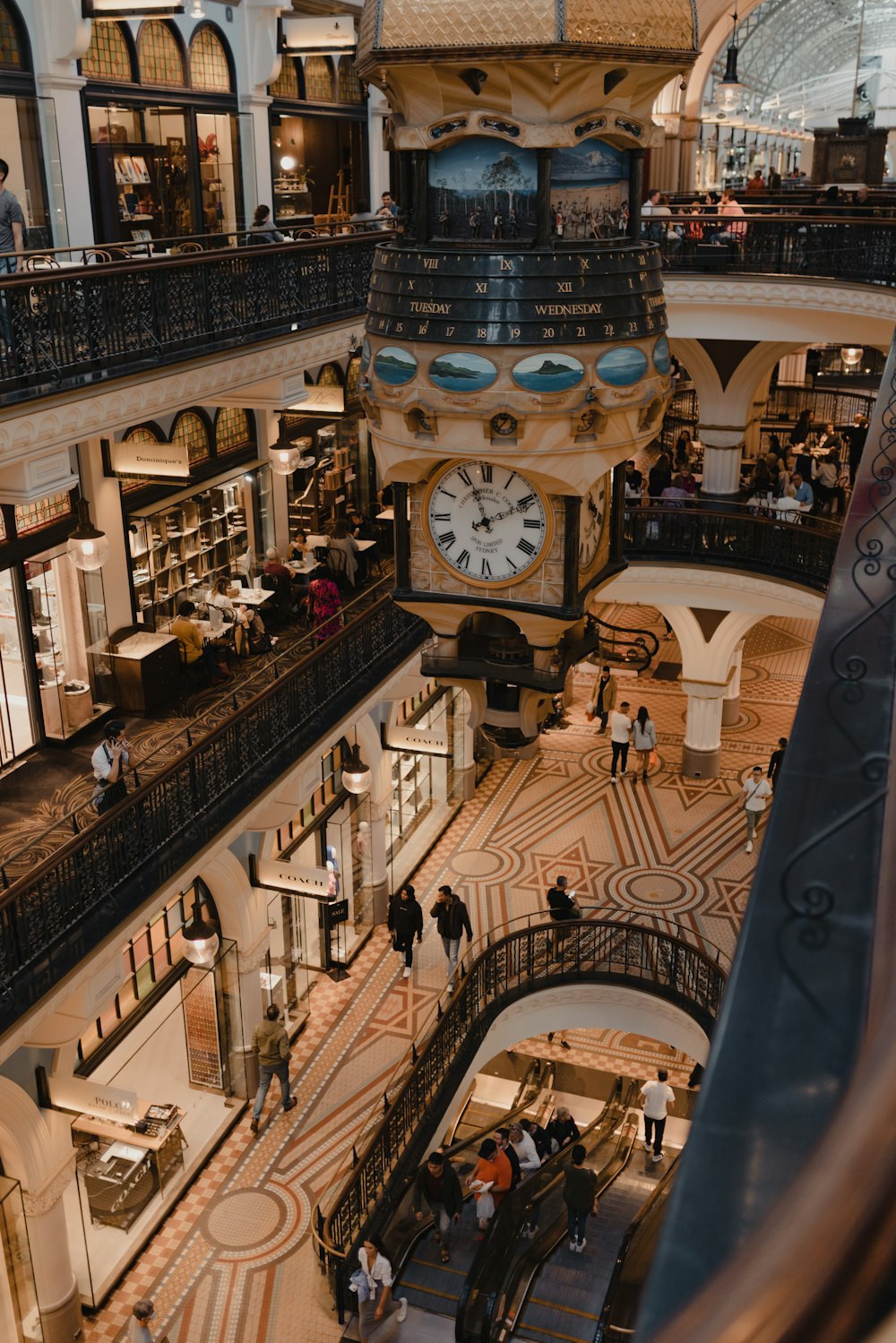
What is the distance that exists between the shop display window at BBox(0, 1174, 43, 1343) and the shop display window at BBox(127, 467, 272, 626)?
200 inches

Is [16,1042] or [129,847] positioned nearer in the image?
[16,1042]

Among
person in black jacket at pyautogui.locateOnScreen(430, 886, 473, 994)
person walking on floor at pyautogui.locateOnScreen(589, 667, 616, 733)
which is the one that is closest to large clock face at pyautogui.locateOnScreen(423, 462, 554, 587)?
person in black jacket at pyautogui.locateOnScreen(430, 886, 473, 994)

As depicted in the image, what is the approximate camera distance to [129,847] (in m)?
9.02

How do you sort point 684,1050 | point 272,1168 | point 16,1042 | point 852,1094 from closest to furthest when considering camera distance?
→ 1. point 852,1094
2. point 16,1042
3. point 272,1168
4. point 684,1050

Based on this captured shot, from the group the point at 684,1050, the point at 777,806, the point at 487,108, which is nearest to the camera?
the point at 777,806

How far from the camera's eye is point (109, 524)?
11.4 metres

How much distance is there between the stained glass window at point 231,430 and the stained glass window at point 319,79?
4.12 m

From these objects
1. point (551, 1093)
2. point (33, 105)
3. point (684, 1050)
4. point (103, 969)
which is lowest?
point (551, 1093)


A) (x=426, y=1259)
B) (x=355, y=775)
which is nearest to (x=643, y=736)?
(x=355, y=775)

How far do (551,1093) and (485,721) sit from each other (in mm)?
13102

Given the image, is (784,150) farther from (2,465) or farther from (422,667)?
(422,667)

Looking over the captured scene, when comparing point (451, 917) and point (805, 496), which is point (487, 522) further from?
point (805, 496)

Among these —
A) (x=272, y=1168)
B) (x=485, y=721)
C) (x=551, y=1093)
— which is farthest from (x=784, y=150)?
(x=485, y=721)

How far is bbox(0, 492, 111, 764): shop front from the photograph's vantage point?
10.1 m
